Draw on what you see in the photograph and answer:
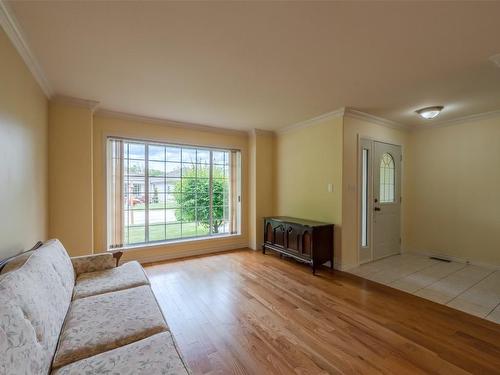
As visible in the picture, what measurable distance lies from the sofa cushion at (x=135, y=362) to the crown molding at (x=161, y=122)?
3.39m

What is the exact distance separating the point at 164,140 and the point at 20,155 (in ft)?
6.93

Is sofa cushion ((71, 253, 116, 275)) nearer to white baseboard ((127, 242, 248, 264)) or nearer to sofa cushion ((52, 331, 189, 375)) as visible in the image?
sofa cushion ((52, 331, 189, 375))

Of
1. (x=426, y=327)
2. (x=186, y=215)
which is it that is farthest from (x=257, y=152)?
(x=426, y=327)

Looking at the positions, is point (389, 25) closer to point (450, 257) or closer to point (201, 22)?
point (201, 22)

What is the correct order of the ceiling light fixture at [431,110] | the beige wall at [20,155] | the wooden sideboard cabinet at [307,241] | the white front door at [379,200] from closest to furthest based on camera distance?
the beige wall at [20,155], the ceiling light fixture at [431,110], the wooden sideboard cabinet at [307,241], the white front door at [379,200]

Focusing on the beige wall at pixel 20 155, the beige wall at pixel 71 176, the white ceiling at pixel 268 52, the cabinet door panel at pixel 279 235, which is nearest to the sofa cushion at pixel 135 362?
the beige wall at pixel 20 155

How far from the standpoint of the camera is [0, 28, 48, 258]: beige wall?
1.75 metres

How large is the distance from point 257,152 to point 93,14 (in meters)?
3.37

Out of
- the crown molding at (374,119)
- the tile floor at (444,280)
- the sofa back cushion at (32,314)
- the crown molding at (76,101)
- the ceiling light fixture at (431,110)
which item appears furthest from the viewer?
the crown molding at (374,119)

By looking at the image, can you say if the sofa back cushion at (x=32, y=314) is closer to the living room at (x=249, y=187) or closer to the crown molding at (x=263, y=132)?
the living room at (x=249, y=187)

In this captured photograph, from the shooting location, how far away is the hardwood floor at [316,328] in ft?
5.54

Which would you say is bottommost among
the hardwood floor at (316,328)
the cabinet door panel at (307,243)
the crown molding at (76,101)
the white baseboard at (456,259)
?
the hardwood floor at (316,328)

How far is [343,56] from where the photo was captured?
82.5 inches

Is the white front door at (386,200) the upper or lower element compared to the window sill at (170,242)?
upper
